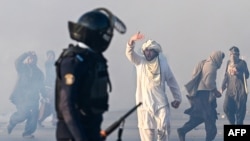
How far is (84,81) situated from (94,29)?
36cm

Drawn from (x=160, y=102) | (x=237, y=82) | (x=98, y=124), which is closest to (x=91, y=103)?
(x=98, y=124)

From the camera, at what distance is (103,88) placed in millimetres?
5324

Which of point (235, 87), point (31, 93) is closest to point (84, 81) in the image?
point (235, 87)

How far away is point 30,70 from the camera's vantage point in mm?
16703

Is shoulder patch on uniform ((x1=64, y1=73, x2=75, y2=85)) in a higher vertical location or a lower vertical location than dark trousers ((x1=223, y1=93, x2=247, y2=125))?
higher

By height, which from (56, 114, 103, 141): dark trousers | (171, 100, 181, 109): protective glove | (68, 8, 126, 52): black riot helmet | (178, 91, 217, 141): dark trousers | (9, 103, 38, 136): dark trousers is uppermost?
(68, 8, 126, 52): black riot helmet

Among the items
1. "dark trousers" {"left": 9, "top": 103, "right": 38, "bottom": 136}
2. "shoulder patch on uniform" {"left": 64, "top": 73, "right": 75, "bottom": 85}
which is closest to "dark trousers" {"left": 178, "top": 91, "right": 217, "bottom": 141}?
"dark trousers" {"left": 9, "top": 103, "right": 38, "bottom": 136}

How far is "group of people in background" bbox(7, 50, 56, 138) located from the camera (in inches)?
658

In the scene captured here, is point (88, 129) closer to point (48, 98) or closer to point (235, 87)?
point (235, 87)
